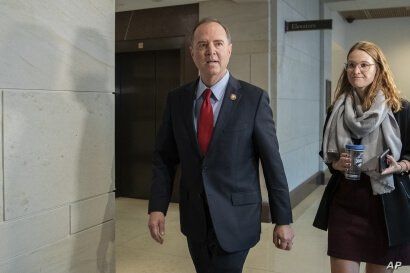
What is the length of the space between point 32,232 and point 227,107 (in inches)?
41.7

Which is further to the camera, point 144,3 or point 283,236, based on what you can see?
point 144,3

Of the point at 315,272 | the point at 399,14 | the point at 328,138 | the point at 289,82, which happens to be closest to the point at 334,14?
the point at 399,14

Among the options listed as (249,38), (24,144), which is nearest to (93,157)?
(24,144)

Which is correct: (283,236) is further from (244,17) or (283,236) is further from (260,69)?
(244,17)

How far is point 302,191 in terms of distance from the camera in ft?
21.9

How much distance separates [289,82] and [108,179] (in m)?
3.96

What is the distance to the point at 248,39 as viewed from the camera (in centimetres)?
539

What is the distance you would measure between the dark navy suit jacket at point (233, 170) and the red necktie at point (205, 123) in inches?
1.3

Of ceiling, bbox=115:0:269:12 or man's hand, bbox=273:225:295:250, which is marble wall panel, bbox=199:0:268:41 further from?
man's hand, bbox=273:225:295:250

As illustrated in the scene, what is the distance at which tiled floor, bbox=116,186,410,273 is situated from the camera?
387 centimetres

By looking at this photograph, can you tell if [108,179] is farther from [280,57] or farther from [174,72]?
[174,72]

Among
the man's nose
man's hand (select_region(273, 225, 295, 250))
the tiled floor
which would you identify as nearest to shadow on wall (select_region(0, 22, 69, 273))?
the man's nose

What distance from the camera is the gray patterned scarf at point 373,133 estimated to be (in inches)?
87.2

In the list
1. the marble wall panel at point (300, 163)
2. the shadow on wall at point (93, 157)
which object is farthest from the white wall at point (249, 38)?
the shadow on wall at point (93, 157)
